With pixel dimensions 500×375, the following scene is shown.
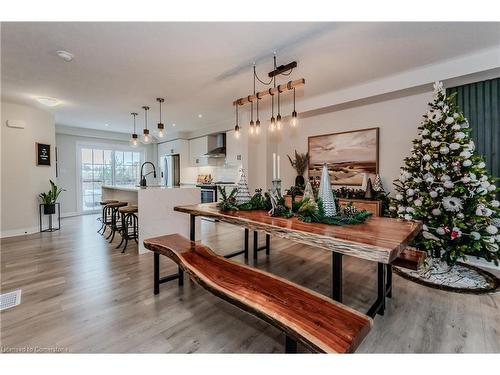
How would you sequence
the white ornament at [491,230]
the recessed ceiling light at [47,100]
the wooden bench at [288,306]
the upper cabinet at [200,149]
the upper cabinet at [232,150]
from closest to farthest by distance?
the wooden bench at [288,306] → the white ornament at [491,230] → the recessed ceiling light at [47,100] → the upper cabinet at [232,150] → the upper cabinet at [200,149]

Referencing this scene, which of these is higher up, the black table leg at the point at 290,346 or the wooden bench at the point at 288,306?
the wooden bench at the point at 288,306

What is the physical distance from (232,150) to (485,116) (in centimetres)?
446

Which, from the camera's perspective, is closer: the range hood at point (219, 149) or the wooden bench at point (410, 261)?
the wooden bench at point (410, 261)

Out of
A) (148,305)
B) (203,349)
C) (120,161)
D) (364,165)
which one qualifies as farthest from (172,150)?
(203,349)

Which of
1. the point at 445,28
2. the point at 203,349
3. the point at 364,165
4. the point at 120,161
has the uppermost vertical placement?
the point at 445,28

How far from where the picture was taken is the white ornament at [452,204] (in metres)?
2.58

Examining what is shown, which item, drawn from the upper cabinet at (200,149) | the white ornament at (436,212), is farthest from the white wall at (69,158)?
the white ornament at (436,212)

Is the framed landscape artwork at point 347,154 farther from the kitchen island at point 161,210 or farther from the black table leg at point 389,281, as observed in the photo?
the kitchen island at point 161,210

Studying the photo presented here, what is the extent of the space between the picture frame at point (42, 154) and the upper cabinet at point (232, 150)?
3.81 meters

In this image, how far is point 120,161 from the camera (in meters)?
7.77

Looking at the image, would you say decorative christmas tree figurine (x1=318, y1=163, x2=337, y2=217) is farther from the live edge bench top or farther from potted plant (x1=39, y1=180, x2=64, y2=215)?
potted plant (x1=39, y1=180, x2=64, y2=215)
